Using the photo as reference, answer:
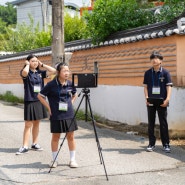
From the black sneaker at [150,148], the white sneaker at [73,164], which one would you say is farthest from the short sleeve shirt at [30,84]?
the black sneaker at [150,148]

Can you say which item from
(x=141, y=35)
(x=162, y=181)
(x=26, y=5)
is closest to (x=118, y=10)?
(x=141, y=35)

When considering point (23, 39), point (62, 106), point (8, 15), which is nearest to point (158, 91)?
point (62, 106)

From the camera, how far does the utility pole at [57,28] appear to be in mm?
12898

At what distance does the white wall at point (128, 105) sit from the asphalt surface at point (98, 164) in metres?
0.91

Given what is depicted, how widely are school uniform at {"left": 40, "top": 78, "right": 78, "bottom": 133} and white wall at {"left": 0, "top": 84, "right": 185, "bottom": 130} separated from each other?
3.32 m

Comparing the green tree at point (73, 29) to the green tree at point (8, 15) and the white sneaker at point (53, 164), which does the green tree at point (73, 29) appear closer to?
the white sneaker at point (53, 164)

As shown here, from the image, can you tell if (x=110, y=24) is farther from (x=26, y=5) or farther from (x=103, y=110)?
(x=26, y=5)

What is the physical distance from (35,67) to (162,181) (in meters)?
3.40

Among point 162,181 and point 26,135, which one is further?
point 26,135

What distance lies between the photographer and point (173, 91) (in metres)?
9.26

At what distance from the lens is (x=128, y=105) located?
449 inches

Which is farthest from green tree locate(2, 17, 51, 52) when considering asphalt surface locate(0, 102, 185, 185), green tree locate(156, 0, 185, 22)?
asphalt surface locate(0, 102, 185, 185)

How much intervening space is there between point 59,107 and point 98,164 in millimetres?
1259

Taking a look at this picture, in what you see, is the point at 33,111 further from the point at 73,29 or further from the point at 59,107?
the point at 73,29
